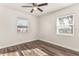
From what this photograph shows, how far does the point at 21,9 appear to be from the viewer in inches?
63.9

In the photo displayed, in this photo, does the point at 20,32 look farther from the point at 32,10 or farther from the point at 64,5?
the point at 64,5

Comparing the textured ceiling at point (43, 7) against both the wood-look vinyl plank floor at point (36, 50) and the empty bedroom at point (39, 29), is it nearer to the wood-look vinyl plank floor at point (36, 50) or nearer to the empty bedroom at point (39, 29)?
the empty bedroom at point (39, 29)

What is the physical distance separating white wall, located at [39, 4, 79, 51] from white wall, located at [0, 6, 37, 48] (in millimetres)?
187

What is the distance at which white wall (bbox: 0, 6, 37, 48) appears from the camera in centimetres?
153

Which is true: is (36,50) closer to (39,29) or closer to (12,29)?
(39,29)

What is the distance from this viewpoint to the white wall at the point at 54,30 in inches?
60.8

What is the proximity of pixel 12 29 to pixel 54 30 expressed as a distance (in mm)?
831

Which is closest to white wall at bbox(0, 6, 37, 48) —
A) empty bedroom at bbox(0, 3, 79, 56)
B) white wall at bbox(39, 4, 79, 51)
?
empty bedroom at bbox(0, 3, 79, 56)

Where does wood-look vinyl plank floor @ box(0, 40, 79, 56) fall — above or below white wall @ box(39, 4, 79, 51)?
below

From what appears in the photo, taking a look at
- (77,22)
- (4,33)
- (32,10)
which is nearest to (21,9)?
(32,10)

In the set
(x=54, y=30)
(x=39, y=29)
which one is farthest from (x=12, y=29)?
(x=54, y=30)

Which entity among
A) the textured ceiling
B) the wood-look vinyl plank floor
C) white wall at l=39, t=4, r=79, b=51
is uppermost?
the textured ceiling

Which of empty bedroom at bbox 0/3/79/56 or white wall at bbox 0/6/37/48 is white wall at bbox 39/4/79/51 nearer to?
empty bedroom at bbox 0/3/79/56

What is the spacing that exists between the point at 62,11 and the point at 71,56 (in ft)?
2.72
